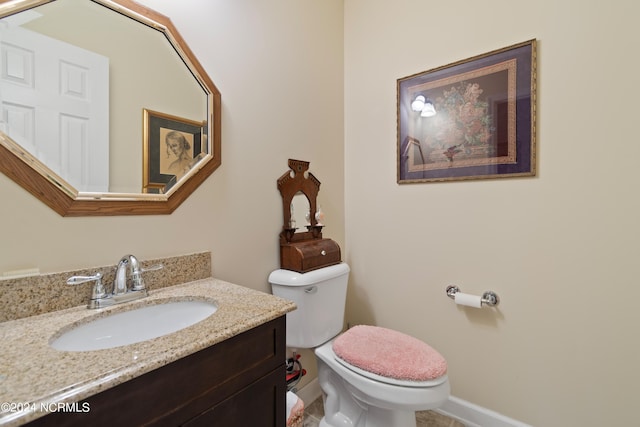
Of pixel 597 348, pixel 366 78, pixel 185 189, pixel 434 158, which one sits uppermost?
pixel 366 78

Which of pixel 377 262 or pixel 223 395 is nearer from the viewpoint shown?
pixel 223 395

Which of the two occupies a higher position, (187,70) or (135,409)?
(187,70)

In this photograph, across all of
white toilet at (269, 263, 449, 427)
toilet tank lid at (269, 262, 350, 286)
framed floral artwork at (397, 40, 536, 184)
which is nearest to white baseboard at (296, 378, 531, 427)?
white toilet at (269, 263, 449, 427)

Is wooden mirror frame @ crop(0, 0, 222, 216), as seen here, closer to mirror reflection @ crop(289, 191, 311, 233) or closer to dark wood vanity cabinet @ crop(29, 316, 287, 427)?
mirror reflection @ crop(289, 191, 311, 233)

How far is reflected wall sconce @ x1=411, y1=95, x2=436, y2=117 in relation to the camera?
1.57 metres

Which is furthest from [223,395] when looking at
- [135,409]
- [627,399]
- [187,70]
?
[627,399]

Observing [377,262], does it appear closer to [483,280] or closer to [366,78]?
[483,280]

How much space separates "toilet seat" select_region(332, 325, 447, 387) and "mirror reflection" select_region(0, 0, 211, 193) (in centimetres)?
99

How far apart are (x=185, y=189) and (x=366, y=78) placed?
1320 mm

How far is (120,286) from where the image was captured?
2.93ft

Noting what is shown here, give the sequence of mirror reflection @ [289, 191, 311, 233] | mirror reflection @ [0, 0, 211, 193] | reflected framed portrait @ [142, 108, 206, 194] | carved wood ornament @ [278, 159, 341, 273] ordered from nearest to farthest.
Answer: mirror reflection @ [0, 0, 211, 193] < reflected framed portrait @ [142, 108, 206, 194] < carved wood ornament @ [278, 159, 341, 273] < mirror reflection @ [289, 191, 311, 233]

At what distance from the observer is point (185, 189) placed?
3.65 feet

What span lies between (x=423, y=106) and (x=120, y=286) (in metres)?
1.60

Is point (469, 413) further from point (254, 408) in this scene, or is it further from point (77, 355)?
point (77, 355)
